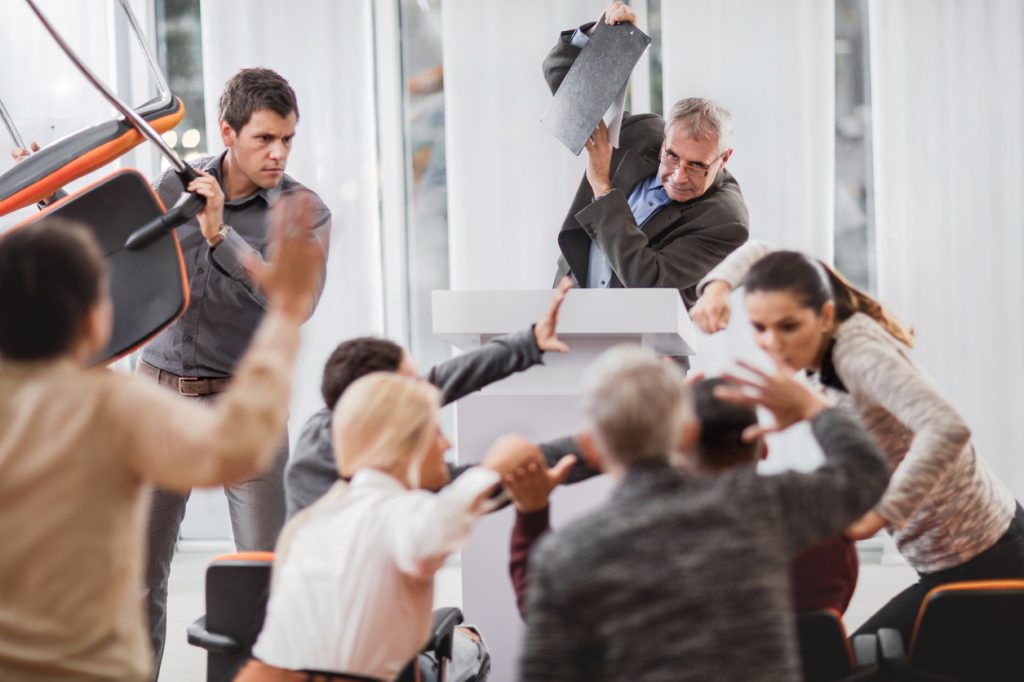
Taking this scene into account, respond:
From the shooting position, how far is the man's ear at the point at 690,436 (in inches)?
57.1

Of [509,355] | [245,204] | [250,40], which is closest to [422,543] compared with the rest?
[509,355]

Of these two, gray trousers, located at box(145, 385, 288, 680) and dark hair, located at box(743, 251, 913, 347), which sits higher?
dark hair, located at box(743, 251, 913, 347)

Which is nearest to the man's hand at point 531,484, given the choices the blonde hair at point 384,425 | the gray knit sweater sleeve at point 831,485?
the blonde hair at point 384,425

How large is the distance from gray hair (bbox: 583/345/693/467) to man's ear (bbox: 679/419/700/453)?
13 centimetres

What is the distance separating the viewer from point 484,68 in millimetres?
4234

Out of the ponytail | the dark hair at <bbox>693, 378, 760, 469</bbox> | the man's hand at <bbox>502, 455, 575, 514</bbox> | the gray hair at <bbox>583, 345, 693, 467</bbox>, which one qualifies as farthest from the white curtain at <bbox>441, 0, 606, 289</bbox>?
the gray hair at <bbox>583, 345, 693, 467</bbox>

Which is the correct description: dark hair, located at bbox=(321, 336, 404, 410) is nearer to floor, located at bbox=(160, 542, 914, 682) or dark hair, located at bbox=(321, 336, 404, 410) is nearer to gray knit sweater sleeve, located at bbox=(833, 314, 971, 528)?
gray knit sweater sleeve, located at bbox=(833, 314, 971, 528)

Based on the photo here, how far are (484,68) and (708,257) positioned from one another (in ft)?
5.89

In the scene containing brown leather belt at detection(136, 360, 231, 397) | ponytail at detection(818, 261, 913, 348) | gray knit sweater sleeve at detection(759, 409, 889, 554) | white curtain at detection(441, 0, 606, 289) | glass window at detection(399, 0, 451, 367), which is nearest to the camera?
gray knit sweater sleeve at detection(759, 409, 889, 554)

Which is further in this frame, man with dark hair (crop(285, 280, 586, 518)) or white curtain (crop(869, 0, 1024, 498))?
white curtain (crop(869, 0, 1024, 498))

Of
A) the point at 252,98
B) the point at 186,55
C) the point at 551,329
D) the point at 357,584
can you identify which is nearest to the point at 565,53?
the point at 252,98

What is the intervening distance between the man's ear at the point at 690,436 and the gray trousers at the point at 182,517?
132cm

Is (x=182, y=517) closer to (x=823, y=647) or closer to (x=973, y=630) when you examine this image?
(x=823, y=647)

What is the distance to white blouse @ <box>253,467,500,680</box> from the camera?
1.47 meters
